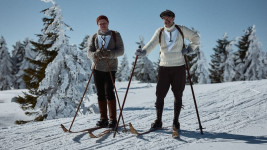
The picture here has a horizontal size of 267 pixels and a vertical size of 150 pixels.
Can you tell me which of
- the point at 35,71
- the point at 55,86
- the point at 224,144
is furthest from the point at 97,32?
the point at 35,71

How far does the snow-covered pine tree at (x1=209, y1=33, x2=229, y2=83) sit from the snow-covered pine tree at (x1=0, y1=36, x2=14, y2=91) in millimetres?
37586

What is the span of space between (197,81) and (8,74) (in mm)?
34198

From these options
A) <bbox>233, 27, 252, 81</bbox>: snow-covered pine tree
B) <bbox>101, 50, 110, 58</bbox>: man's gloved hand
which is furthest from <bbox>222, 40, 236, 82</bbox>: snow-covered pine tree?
<bbox>101, 50, 110, 58</bbox>: man's gloved hand

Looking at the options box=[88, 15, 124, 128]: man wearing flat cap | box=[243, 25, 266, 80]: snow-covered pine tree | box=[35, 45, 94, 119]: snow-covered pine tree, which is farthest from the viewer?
box=[243, 25, 266, 80]: snow-covered pine tree

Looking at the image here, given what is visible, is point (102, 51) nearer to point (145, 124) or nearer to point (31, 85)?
point (145, 124)

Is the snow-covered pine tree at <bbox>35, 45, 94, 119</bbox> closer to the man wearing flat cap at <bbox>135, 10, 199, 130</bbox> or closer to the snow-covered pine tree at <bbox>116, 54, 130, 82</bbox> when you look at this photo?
the man wearing flat cap at <bbox>135, 10, 199, 130</bbox>

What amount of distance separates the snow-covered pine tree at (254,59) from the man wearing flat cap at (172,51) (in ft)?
103

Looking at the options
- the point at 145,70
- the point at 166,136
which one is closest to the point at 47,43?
the point at 166,136

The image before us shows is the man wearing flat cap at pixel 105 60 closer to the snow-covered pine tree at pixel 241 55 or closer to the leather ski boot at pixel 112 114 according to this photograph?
the leather ski boot at pixel 112 114

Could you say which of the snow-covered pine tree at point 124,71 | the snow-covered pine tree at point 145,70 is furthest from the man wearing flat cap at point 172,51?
the snow-covered pine tree at point 124,71

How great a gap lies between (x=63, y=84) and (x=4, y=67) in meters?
33.5

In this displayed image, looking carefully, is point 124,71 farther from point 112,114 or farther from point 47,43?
point 112,114

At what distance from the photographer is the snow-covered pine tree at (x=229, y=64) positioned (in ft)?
112

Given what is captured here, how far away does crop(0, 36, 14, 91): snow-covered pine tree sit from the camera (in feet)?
129
